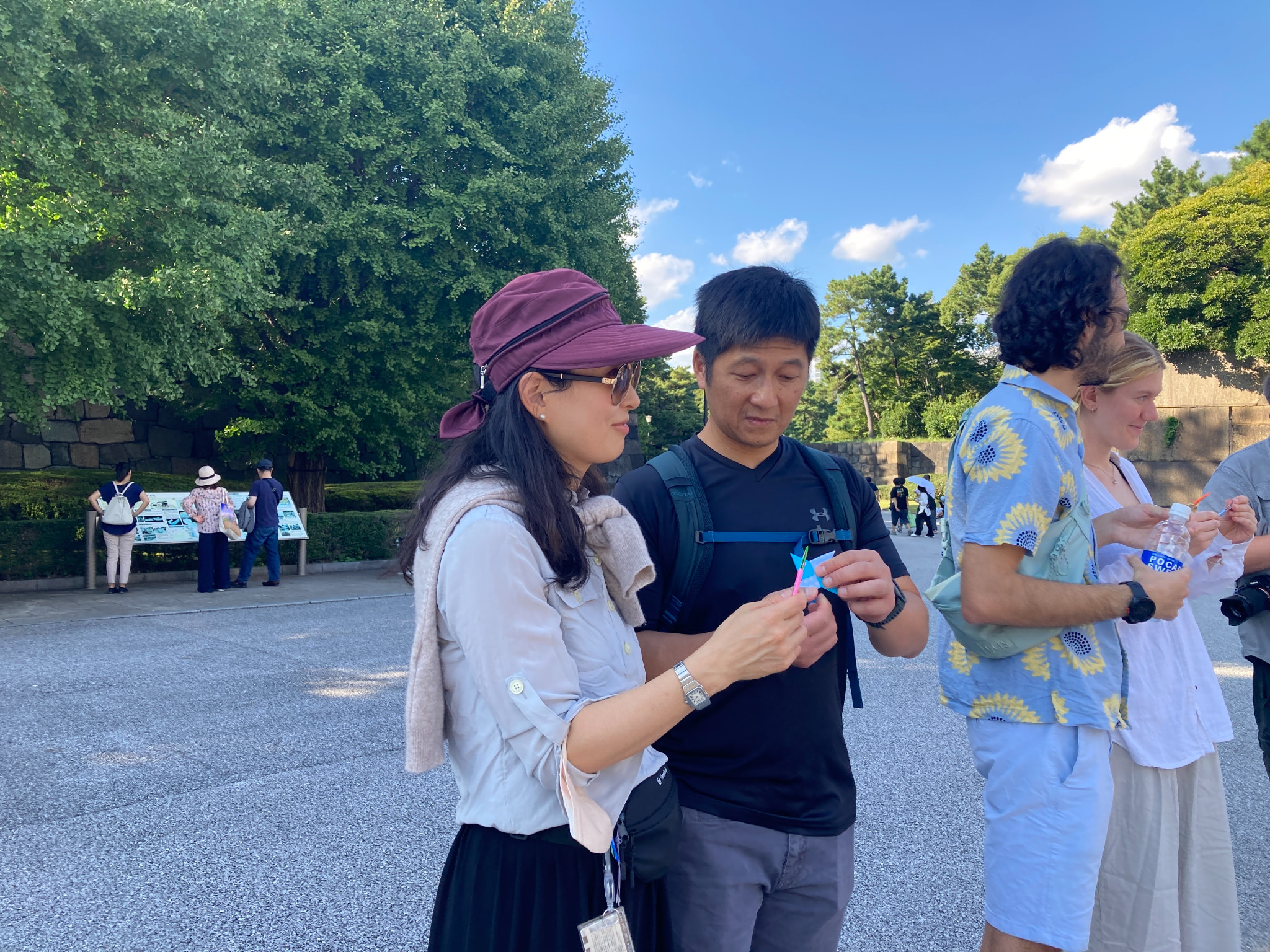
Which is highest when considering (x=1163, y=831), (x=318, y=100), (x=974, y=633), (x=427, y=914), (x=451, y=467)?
(x=318, y=100)

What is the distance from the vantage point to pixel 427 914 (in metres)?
3.06

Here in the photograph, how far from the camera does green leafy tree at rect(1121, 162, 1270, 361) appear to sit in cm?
2623

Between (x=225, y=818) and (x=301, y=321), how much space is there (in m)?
12.1

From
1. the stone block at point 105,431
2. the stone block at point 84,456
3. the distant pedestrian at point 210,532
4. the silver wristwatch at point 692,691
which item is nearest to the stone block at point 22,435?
the stone block at point 84,456

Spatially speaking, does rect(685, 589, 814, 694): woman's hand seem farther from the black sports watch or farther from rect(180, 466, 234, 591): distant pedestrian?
rect(180, 466, 234, 591): distant pedestrian

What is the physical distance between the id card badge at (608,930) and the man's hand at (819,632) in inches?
19.8

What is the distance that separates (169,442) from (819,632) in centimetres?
2064

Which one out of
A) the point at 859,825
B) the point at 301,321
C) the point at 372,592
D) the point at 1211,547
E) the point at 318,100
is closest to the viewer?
the point at 1211,547

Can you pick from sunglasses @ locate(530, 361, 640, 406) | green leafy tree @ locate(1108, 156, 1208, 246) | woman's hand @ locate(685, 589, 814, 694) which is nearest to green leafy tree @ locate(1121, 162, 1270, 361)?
green leafy tree @ locate(1108, 156, 1208, 246)


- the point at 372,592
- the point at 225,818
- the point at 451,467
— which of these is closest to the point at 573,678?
the point at 451,467

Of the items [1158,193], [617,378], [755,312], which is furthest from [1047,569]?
[1158,193]

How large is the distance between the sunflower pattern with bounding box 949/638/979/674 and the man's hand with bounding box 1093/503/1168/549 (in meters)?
0.50

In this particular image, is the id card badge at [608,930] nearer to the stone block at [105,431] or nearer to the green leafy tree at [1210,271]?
the stone block at [105,431]

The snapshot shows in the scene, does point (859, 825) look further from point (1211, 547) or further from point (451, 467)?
point (451, 467)
